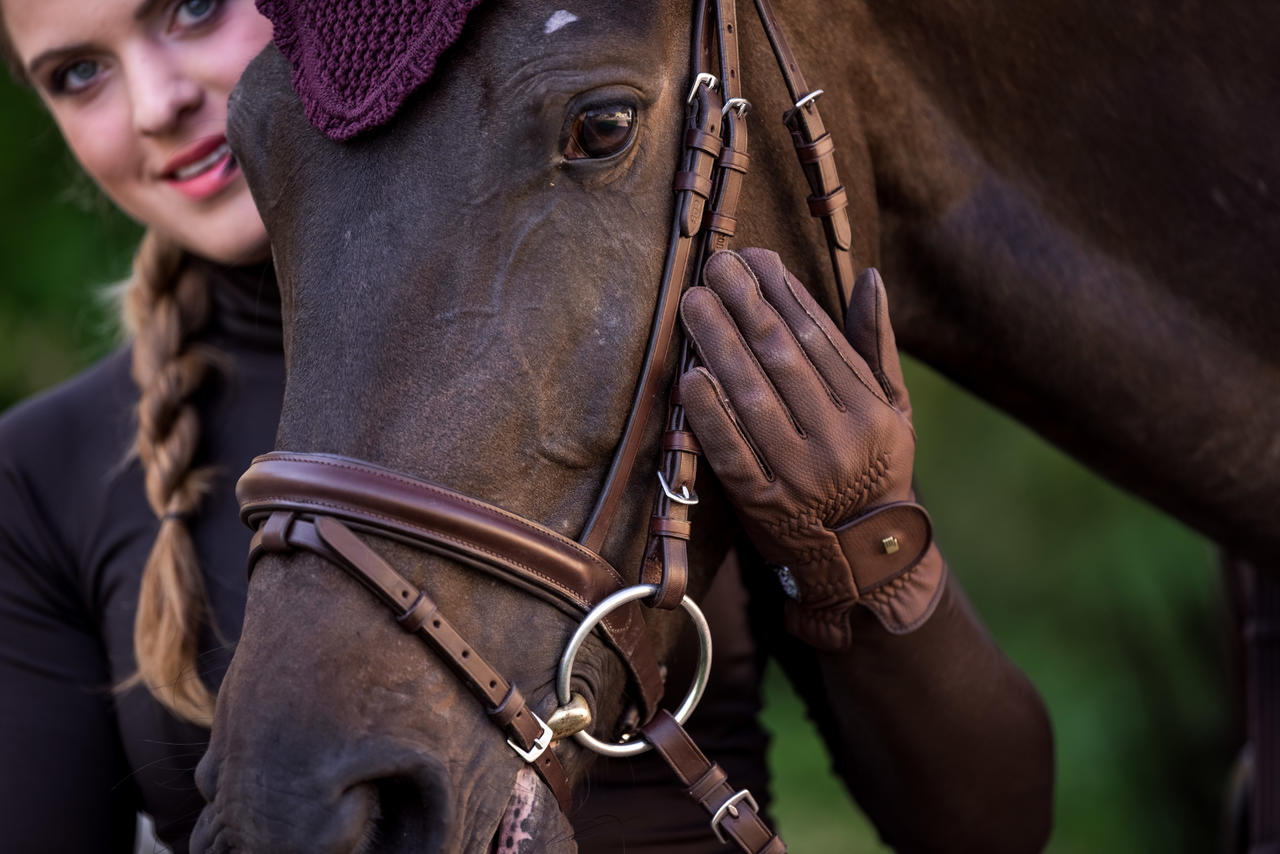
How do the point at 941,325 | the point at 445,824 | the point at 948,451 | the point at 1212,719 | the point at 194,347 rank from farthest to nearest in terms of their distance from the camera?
1. the point at 948,451
2. the point at 1212,719
3. the point at 194,347
4. the point at 941,325
5. the point at 445,824

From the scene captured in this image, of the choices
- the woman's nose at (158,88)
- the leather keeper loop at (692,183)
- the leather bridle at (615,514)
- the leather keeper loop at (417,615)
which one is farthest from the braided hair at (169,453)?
the leather keeper loop at (692,183)

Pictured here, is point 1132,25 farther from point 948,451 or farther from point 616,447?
point 948,451

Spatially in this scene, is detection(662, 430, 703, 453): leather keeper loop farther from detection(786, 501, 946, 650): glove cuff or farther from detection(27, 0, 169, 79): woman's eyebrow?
detection(27, 0, 169, 79): woman's eyebrow

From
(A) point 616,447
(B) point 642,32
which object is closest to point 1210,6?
(B) point 642,32

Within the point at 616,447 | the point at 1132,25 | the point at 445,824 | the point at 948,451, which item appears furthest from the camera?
the point at 948,451

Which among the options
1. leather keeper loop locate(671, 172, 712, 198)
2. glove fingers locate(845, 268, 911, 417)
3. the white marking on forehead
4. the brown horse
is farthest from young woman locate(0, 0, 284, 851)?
glove fingers locate(845, 268, 911, 417)

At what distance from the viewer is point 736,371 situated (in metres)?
1.38

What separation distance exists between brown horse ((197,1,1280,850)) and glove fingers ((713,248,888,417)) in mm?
117

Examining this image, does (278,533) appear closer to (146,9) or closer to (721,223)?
(721,223)

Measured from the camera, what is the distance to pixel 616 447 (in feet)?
4.48

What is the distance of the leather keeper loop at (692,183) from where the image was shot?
1.40m

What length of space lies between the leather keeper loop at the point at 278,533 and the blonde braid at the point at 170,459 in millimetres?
551

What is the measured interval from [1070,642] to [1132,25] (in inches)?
151

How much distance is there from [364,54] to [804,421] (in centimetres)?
68
